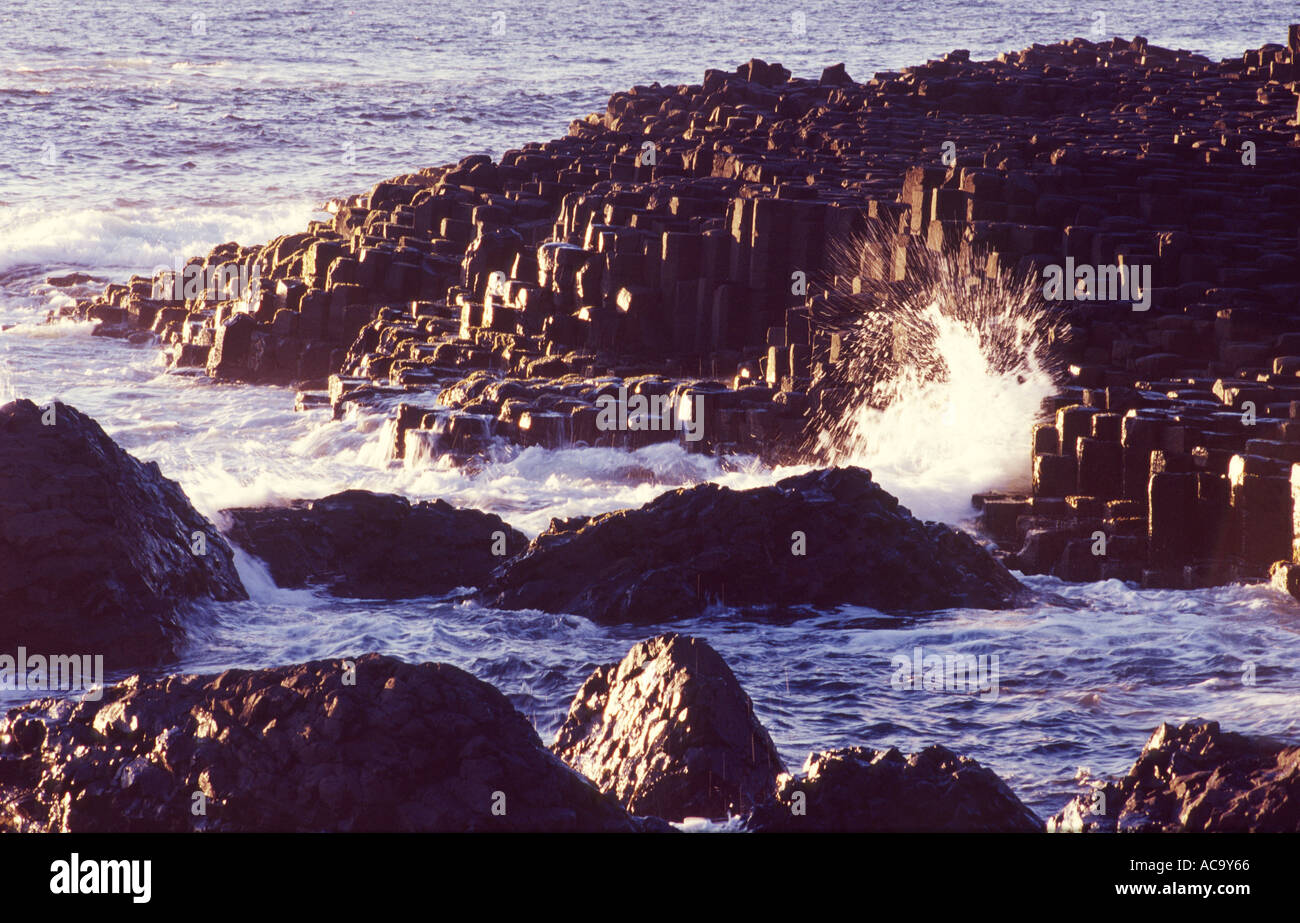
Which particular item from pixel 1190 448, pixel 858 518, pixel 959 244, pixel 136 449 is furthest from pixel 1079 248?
pixel 136 449

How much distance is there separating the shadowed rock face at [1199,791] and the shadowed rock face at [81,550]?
628cm

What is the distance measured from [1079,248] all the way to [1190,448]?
204 inches

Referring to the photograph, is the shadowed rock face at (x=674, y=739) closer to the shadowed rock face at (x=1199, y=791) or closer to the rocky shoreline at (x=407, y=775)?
the rocky shoreline at (x=407, y=775)

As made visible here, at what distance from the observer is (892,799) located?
257 inches

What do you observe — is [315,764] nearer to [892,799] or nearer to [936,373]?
[892,799]

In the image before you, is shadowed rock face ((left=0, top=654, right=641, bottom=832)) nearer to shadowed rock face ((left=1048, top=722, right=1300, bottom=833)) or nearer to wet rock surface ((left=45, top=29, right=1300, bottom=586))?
shadowed rock face ((left=1048, top=722, right=1300, bottom=833))

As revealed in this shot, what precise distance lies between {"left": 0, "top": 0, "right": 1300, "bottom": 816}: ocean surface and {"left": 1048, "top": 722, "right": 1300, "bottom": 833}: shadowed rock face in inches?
47.3

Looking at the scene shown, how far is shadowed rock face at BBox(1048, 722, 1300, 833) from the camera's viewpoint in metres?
6.41

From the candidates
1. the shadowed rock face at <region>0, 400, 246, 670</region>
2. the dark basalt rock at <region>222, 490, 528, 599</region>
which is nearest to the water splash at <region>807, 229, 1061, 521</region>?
the dark basalt rock at <region>222, 490, 528, 599</region>

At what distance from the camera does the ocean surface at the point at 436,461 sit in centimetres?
992

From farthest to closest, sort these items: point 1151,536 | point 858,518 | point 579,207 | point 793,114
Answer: point 793,114 → point 579,207 → point 1151,536 → point 858,518

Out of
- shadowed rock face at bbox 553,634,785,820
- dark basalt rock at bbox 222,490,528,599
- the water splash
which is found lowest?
shadowed rock face at bbox 553,634,785,820

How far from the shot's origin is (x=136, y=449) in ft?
66.3
